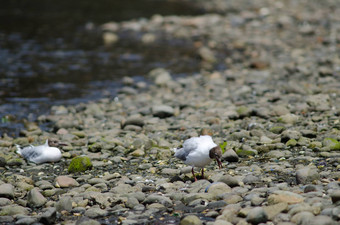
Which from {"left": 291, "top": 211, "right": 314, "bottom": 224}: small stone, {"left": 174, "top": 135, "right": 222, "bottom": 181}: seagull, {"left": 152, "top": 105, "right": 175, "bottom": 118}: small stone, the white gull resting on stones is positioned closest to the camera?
{"left": 291, "top": 211, "right": 314, "bottom": 224}: small stone

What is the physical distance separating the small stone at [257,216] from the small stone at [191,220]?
61 cm

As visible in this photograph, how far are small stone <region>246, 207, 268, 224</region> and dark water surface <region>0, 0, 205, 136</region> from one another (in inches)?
309

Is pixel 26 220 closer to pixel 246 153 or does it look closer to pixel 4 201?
pixel 4 201

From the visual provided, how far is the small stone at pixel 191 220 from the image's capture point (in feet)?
19.0

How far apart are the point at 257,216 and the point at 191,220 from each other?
0.80 meters

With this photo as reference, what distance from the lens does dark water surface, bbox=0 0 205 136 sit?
49.9 ft

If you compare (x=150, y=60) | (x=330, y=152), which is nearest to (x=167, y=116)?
(x=330, y=152)

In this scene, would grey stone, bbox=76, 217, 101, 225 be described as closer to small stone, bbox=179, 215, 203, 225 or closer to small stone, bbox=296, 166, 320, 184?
small stone, bbox=179, 215, 203, 225

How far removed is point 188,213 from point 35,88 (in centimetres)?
1125

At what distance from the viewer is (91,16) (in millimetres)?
28922

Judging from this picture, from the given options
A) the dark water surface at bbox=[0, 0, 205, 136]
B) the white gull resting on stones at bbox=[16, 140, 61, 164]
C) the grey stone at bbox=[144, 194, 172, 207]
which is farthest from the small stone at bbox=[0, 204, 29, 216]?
the dark water surface at bbox=[0, 0, 205, 136]

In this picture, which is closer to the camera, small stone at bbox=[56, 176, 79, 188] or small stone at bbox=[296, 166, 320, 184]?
small stone at bbox=[296, 166, 320, 184]

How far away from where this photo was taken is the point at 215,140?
9.34 metres

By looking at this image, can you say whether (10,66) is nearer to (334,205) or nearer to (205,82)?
(205,82)
